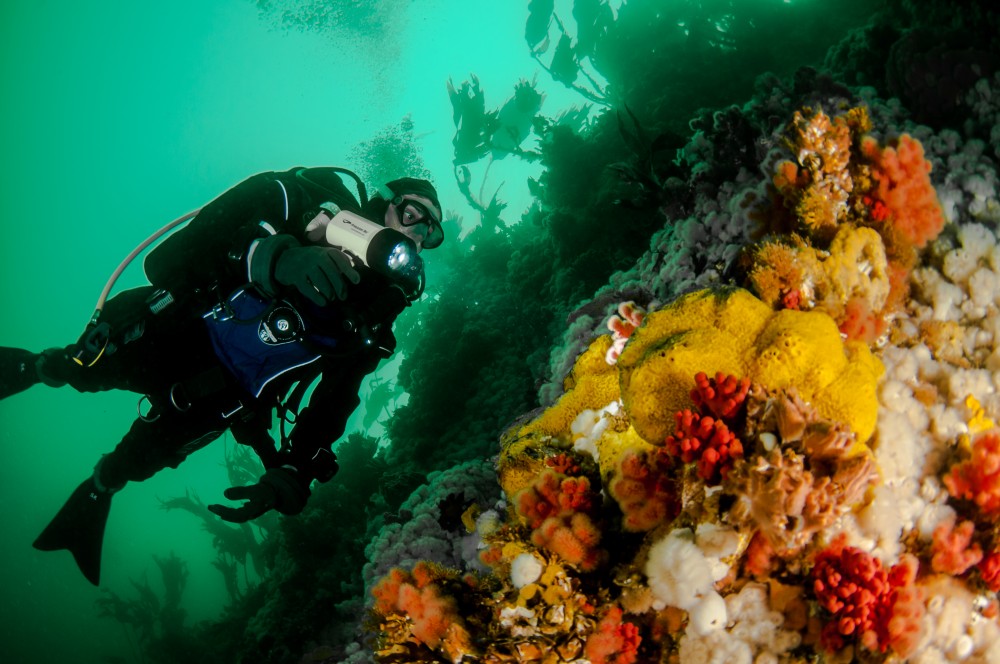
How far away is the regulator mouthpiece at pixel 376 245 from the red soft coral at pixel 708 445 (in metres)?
2.12

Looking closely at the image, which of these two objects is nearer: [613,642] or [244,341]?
[613,642]

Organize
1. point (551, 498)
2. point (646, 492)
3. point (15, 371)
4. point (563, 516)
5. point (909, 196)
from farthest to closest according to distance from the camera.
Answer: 1. point (15, 371)
2. point (909, 196)
3. point (551, 498)
4. point (563, 516)
5. point (646, 492)

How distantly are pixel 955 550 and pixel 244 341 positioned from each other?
190 inches

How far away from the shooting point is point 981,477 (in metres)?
1.97

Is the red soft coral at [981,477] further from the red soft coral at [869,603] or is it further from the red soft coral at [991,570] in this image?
the red soft coral at [869,603]

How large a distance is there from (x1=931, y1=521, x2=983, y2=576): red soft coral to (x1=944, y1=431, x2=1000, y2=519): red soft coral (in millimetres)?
106

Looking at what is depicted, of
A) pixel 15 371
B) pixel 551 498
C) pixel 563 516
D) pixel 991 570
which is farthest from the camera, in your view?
pixel 15 371

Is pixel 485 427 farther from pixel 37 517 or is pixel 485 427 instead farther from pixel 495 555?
pixel 37 517

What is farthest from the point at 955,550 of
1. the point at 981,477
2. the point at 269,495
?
the point at 269,495

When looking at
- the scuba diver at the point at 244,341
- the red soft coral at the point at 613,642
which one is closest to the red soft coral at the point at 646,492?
the red soft coral at the point at 613,642

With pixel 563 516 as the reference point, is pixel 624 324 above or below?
above

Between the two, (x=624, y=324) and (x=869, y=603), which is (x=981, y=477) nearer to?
(x=869, y=603)

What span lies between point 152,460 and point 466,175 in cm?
1269

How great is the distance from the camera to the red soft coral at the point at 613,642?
2.15 meters
